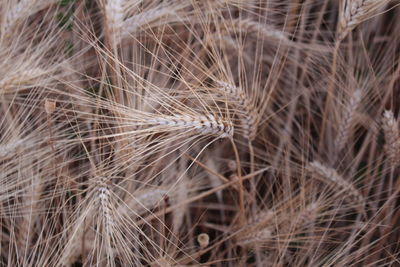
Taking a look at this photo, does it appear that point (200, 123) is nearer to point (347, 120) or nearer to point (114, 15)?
point (114, 15)

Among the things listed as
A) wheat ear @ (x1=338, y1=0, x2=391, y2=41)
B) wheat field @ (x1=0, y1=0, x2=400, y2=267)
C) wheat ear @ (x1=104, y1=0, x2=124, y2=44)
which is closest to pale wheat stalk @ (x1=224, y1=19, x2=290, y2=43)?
wheat field @ (x1=0, y1=0, x2=400, y2=267)

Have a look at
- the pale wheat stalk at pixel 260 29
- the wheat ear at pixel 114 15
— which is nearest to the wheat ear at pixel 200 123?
the wheat ear at pixel 114 15

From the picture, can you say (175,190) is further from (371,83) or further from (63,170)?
(371,83)

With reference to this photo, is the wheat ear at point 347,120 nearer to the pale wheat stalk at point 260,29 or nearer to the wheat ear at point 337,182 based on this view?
the wheat ear at point 337,182

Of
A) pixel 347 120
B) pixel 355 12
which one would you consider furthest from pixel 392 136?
pixel 355 12

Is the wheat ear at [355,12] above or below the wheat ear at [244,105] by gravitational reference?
above

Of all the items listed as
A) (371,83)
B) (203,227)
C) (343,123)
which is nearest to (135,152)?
(203,227)

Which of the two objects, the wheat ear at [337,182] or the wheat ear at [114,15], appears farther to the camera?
the wheat ear at [337,182]

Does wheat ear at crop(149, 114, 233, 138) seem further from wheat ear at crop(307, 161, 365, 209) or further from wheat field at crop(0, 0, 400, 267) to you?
wheat ear at crop(307, 161, 365, 209)
